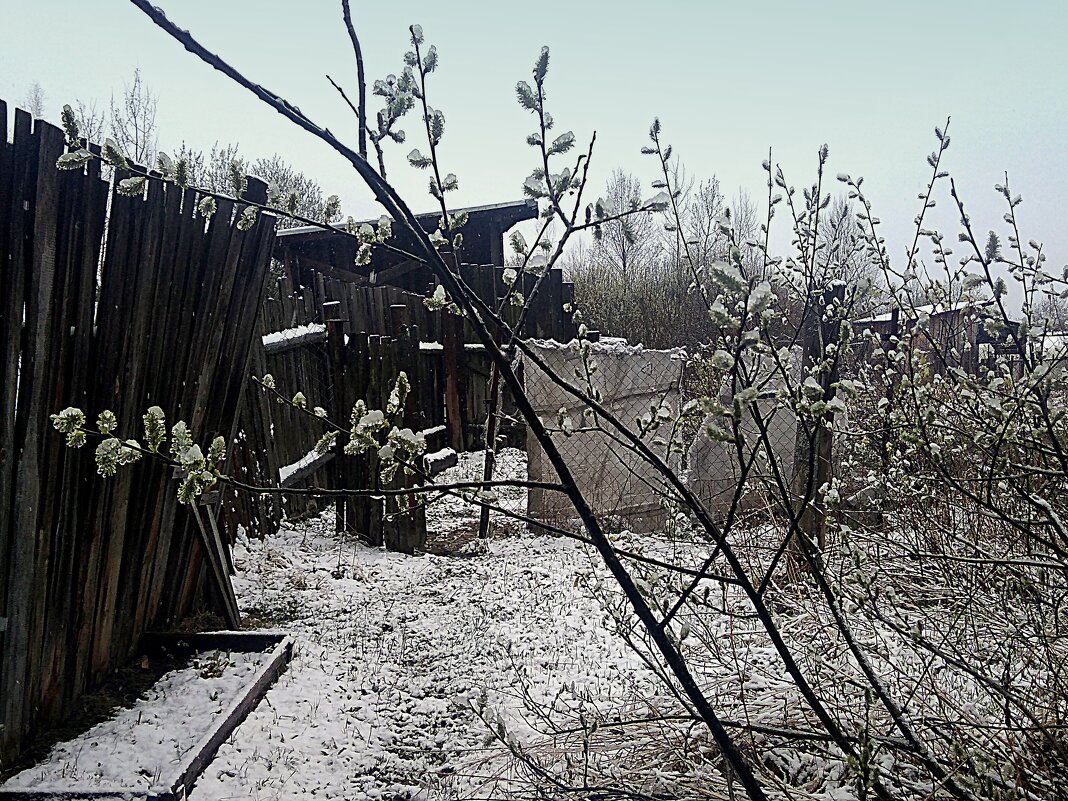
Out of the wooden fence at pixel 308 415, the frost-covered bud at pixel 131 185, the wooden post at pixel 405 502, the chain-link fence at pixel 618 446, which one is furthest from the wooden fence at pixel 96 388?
the chain-link fence at pixel 618 446

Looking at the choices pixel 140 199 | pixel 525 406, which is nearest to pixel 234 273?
pixel 140 199

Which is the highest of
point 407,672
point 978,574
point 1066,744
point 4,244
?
point 4,244

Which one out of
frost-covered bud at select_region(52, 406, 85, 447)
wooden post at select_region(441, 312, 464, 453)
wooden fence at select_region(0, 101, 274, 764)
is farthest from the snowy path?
wooden post at select_region(441, 312, 464, 453)

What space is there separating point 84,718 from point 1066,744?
2.78m

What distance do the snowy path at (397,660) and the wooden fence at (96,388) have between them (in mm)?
582

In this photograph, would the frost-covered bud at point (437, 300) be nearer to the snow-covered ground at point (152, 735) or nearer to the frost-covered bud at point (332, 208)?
the frost-covered bud at point (332, 208)

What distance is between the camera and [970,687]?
270cm

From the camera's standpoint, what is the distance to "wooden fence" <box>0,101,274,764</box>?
2316 millimetres

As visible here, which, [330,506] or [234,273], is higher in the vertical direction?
[234,273]

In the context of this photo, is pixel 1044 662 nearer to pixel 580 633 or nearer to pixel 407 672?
pixel 580 633

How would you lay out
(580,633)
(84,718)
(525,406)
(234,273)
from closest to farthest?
(525,406), (84,718), (234,273), (580,633)

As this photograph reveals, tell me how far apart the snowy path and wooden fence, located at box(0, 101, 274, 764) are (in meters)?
0.58

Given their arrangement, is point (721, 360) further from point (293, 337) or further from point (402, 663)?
point (293, 337)

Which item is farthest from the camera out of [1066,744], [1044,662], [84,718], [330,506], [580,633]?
[330,506]
